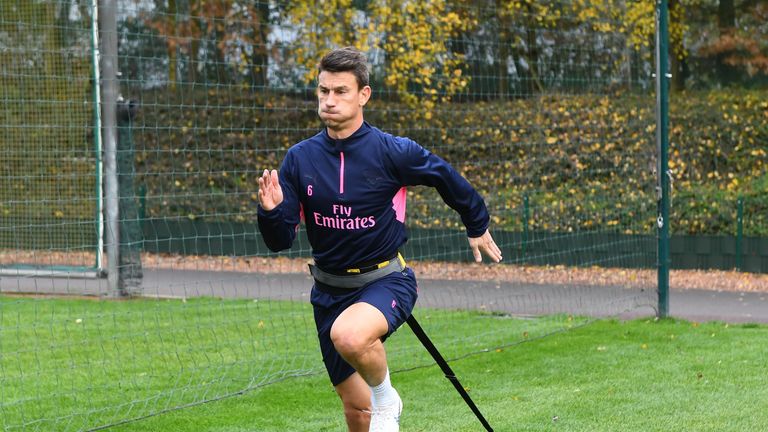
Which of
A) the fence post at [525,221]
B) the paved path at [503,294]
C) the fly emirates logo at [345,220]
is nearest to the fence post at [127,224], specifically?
the paved path at [503,294]

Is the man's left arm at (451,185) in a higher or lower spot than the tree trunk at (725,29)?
lower

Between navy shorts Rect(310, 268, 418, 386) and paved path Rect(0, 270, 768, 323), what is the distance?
612cm

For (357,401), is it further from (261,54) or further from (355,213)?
(261,54)

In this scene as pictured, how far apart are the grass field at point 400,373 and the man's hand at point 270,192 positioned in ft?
6.36

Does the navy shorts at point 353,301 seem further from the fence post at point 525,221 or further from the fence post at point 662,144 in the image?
the fence post at point 525,221

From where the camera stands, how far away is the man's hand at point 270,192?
4777 mm

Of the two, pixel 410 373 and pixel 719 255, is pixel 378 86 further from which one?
pixel 719 255

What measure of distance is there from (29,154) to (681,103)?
452 inches

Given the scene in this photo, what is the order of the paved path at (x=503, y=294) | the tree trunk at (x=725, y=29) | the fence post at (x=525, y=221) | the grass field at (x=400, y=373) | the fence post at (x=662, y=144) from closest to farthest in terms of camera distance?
the grass field at (x=400, y=373) → the fence post at (x=662, y=144) → the paved path at (x=503, y=294) → the fence post at (x=525, y=221) → the tree trunk at (x=725, y=29)

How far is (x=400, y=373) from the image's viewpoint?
7918 millimetres

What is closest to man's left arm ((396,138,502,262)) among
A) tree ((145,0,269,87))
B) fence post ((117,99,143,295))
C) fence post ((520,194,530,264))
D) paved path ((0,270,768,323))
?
tree ((145,0,269,87))

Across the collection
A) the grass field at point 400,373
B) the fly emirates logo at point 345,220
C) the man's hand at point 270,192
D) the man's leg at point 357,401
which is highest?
the man's hand at point 270,192

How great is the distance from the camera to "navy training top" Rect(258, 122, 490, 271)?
16.5ft

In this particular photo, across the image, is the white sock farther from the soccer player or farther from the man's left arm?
the man's left arm
